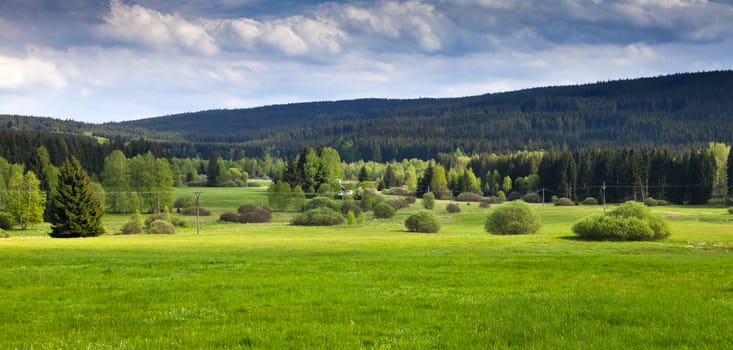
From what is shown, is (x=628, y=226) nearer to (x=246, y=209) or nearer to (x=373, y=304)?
(x=373, y=304)

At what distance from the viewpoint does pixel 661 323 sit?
13.5m

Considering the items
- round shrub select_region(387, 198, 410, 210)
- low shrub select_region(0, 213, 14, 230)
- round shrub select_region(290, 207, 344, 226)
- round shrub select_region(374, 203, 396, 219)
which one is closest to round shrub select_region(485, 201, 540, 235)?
round shrub select_region(290, 207, 344, 226)

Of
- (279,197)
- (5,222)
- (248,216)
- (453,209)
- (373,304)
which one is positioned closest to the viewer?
(373,304)

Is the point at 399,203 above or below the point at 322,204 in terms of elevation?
below

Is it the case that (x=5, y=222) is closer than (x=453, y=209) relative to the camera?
Yes

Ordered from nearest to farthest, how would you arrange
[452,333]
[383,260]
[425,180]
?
[452,333] → [383,260] → [425,180]

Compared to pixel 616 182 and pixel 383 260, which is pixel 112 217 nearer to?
pixel 383 260

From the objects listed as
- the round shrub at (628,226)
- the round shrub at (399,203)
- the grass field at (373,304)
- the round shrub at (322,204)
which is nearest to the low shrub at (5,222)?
the round shrub at (322,204)

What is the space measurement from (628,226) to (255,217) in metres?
77.5

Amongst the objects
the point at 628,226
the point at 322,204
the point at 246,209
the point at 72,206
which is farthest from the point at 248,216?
the point at 628,226

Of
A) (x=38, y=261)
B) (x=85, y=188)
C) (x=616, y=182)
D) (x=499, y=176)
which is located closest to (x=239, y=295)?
(x=38, y=261)

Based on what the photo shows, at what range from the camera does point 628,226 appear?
53.1 meters

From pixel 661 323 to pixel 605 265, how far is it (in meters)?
15.6

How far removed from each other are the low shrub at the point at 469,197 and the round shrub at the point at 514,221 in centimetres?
9817
